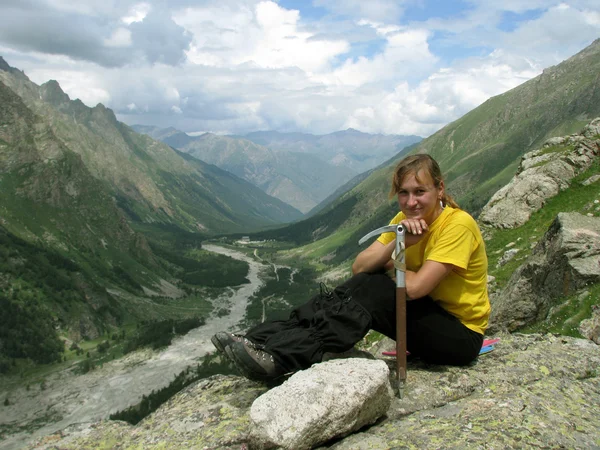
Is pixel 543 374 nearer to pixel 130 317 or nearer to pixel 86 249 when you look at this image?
pixel 130 317

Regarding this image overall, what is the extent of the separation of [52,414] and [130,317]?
228ft

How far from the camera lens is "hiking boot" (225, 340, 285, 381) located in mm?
7578

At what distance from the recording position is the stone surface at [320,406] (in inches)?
239

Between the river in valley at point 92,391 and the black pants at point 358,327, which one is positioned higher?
the black pants at point 358,327

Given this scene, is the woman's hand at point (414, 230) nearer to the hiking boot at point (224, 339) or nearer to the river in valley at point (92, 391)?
the hiking boot at point (224, 339)

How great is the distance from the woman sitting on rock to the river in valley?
89042 mm

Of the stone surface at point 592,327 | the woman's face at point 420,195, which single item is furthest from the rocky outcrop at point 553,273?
the woman's face at point 420,195

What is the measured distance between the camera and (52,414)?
9081 centimetres

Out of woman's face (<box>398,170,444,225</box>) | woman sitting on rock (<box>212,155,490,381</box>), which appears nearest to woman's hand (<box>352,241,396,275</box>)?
woman sitting on rock (<box>212,155,490,381</box>)

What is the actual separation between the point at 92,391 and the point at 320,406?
374 feet

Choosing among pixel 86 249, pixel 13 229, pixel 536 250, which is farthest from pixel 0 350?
pixel 536 250

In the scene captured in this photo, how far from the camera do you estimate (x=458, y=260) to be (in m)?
7.47

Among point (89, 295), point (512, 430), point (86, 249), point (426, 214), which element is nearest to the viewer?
point (512, 430)

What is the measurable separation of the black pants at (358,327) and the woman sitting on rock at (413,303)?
0.02 m
